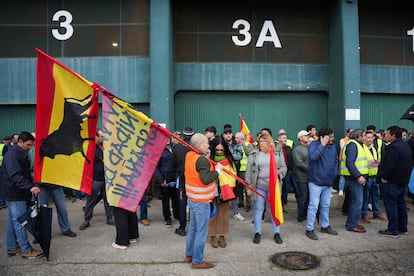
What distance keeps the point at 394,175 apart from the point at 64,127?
18.5 ft

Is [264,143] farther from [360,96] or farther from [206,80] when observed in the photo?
[360,96]

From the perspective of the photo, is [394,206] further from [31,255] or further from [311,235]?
[31,255]

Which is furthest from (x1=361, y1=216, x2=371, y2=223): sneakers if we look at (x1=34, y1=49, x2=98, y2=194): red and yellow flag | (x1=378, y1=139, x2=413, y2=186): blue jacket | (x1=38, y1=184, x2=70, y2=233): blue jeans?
(x1=38, y1=184, x2=70, y2=233): blue jeans

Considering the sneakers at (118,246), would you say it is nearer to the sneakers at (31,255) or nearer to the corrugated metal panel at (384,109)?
the sneakers at (31,255)

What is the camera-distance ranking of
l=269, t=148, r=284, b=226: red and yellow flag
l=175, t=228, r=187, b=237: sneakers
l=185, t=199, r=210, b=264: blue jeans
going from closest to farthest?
l=185, t=199, r=210, b=264: blue jeans < l=269, t=148, r=284, b=226: red and yellow flag < l=175, t=228, r=187, b=237: sneakers

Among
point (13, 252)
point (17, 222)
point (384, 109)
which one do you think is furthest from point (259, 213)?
point (384, 109)

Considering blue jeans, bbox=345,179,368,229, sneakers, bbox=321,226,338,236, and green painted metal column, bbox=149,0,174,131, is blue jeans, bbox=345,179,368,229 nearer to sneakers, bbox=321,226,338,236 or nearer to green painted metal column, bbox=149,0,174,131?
sneakers, bbox=321,226,338,236

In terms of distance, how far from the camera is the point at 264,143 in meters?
6.41

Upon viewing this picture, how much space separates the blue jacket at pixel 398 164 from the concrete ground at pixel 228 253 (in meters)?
1.05

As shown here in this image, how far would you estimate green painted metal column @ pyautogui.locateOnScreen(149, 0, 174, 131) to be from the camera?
36.3ft

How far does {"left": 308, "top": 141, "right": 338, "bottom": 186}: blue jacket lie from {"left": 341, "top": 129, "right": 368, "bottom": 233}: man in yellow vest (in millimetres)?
398

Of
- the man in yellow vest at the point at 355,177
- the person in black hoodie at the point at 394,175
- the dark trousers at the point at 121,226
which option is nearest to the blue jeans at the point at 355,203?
the man in yellow vest at the point at 355,177

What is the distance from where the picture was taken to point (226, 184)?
19.7ft

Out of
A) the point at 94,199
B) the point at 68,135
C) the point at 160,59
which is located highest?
the point at 160,59
